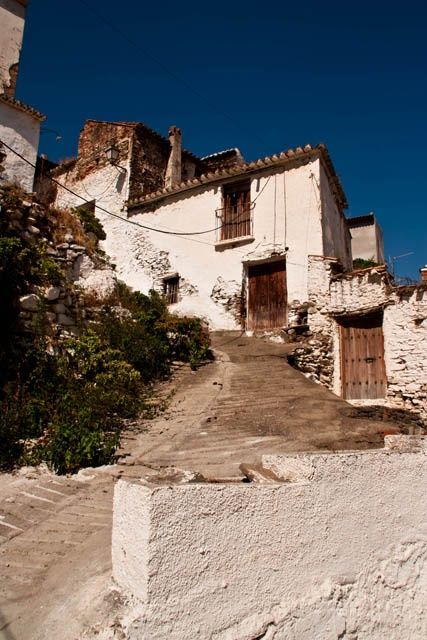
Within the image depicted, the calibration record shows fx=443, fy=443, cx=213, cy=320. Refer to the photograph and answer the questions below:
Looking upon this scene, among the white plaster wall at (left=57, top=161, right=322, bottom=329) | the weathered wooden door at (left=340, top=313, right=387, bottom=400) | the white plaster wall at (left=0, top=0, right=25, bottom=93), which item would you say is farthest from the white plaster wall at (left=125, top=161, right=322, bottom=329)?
the white plaster wall at (left=0, top=0, right=25, bottom=93)

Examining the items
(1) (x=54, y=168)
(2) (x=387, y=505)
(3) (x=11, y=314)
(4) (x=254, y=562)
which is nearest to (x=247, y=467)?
(4) (x=254, y=562)

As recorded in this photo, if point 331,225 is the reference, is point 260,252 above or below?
below

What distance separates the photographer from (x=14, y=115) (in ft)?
43.0

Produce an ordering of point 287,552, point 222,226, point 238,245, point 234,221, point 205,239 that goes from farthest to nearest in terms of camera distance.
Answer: point 205,239 < point 222,226 < point 234,221 < point 238,245 < point 287,552

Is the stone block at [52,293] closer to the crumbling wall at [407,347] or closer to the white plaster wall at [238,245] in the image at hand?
the white plaster wall at [238,245]

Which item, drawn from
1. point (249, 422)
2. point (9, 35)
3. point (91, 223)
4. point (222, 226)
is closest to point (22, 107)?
point (9, 35)

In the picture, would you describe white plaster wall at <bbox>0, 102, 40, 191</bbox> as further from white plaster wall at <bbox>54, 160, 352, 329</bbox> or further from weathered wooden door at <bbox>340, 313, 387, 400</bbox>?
weathered wooden door at <bbox>340, 313, 387, 400</bbox>

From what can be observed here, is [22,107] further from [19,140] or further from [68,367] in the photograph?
[68,367]

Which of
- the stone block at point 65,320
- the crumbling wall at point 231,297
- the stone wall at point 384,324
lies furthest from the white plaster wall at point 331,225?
the stone block at point 65,320

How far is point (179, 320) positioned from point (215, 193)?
6006 millimetres

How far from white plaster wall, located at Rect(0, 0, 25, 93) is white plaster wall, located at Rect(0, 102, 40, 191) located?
3.54ft

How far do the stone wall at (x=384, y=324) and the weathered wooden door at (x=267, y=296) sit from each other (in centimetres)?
126

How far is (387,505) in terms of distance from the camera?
3680 millimetres

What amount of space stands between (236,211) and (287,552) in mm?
13357
